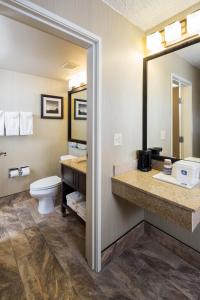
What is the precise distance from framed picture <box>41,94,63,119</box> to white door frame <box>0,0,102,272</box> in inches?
79.9

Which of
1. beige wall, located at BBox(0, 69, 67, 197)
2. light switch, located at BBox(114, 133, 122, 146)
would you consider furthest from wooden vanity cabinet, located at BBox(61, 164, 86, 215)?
beige wall, located at BBox(0, 69, 67, 197)

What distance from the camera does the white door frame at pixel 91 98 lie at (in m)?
1.04

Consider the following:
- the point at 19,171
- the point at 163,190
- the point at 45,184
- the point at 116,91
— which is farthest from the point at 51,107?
the point at 163,190

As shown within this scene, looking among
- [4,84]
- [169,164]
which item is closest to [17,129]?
[4,84]

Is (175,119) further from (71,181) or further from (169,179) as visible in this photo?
(71,181)

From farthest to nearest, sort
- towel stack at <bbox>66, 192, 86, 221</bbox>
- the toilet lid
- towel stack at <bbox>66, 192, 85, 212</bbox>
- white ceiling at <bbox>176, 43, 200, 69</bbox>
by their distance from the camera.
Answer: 1. the toilet lid
2. towel stack at <bbox>66, 192, 85, 212</bbox>
3. towel stack at <bbox>66, 192, 86, 221</bbox>
4. white ceiling at <bbox>176, 43, 200, 69</bbox>

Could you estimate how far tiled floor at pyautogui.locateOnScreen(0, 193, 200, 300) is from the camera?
1294 millimetres

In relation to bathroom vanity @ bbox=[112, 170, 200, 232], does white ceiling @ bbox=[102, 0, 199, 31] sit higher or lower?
higher

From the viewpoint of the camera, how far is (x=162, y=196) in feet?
3.85

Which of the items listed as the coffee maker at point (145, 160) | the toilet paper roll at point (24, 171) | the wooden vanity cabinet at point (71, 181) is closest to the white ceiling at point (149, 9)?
the coffee maker at point (145, 160)

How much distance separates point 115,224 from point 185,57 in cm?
171

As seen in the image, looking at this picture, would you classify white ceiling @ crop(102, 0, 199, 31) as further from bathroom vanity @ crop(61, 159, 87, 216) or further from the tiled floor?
the tiled floor

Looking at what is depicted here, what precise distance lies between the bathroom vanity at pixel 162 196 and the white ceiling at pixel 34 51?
165 cm

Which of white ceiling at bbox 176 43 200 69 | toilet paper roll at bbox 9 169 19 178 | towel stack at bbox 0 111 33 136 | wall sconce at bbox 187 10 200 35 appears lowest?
toilet paper roll at bbox 9 169 19 178
